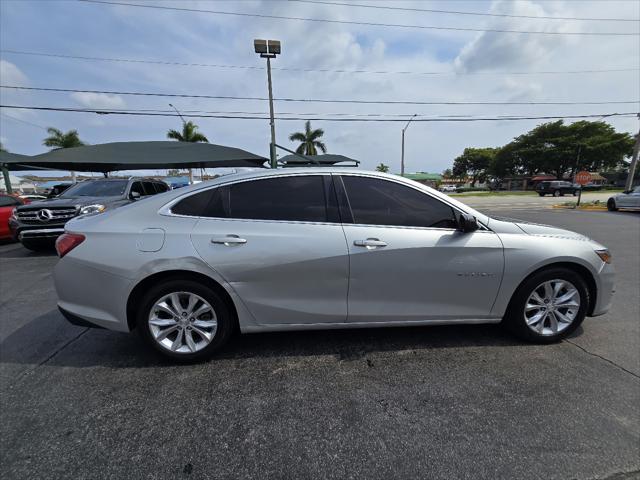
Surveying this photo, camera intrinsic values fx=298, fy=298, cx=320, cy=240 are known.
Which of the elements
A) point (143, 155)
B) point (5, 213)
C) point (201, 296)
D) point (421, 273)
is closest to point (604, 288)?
point (421, 273)

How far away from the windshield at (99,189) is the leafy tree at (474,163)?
87567 mm

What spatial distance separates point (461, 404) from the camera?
205cm

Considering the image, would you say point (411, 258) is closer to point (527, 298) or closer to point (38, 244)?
point (527, 298)

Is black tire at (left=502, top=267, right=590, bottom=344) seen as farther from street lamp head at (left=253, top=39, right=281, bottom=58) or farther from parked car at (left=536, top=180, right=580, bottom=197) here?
parked car at (left=536, top=180, right=580, bottom=197)

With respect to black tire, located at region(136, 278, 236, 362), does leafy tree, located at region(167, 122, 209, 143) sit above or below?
above

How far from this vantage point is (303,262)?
7.79 feet

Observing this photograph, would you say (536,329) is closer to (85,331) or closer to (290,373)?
(290,373)

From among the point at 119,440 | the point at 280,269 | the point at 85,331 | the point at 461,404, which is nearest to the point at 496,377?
the point at 461,404

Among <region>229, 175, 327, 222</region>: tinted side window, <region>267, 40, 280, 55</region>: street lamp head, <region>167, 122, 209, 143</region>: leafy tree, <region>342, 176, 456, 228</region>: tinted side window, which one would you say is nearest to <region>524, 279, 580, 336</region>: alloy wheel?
<region>342, 176, 456, 228</region>: tinted side window

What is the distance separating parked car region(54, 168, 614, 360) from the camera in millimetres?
2361

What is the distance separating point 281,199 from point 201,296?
1025 mm

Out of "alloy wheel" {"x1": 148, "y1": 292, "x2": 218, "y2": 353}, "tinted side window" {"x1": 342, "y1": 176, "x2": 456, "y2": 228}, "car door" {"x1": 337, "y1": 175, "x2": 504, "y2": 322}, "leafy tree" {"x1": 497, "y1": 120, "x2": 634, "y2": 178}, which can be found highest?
"leafy tree" {"x1": 497, "y1": 120, "x2": 634, "y2": 178}

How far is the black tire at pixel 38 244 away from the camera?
6492 mm

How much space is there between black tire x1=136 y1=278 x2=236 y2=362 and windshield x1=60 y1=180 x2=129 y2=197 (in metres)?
6.06
